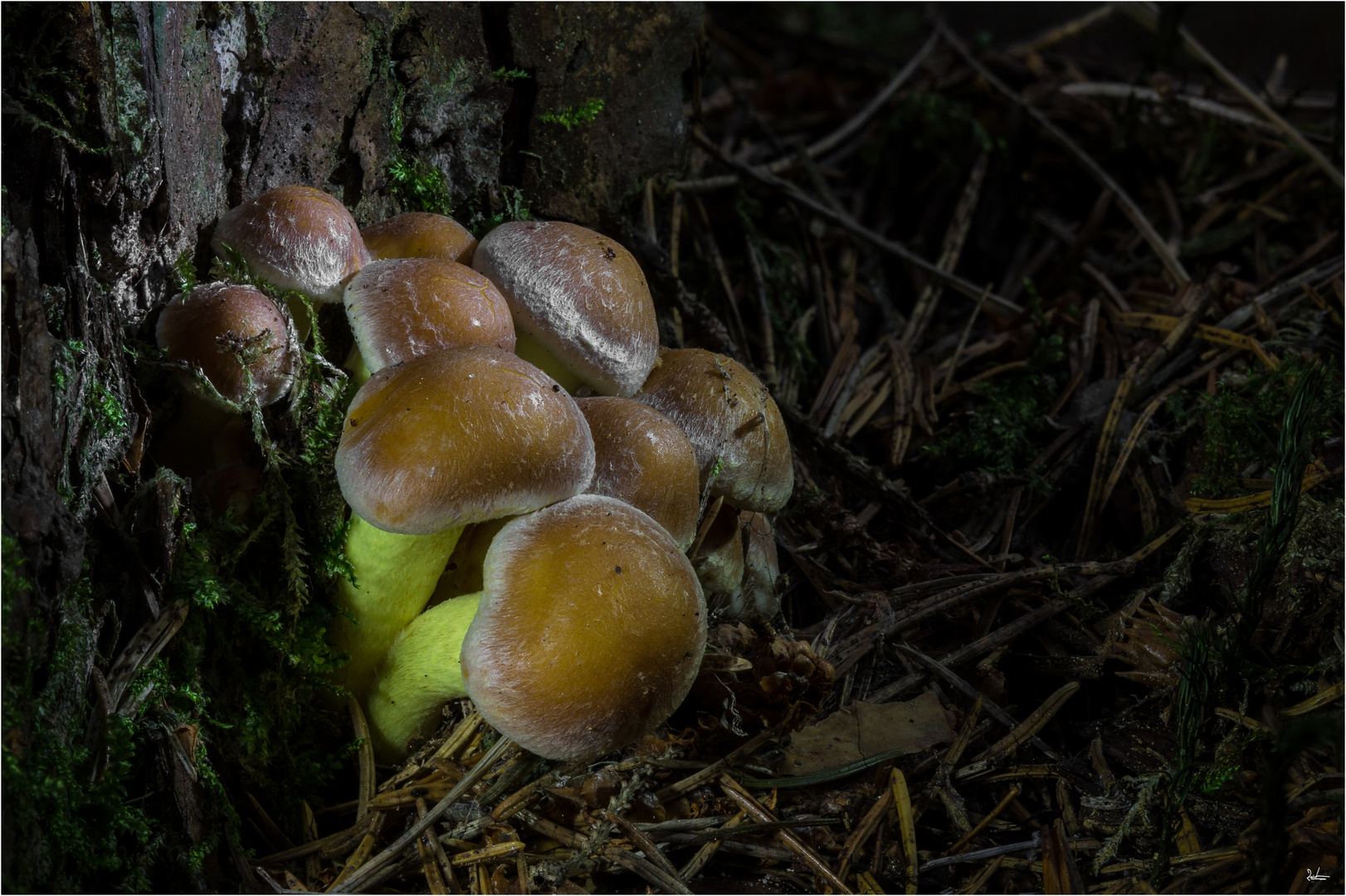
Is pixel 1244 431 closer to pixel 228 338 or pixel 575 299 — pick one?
pixel 575 299

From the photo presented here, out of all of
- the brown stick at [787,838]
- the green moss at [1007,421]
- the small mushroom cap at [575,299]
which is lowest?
the brown stick at [787,838]

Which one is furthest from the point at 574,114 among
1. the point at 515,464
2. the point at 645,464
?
the point at 515,464

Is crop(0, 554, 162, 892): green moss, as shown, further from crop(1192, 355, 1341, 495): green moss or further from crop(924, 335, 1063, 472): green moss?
crop(1192, 355, 1341, 495): green moss

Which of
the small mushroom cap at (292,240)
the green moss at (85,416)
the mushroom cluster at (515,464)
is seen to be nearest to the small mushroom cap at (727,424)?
the mushroom cluster at (515,464)

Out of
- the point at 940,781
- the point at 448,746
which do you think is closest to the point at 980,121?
the point at 940,781

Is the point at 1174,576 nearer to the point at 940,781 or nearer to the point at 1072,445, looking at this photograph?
the point at 1072,445

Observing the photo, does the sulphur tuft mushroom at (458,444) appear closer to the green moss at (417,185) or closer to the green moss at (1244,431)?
the green moss at (417,185)
